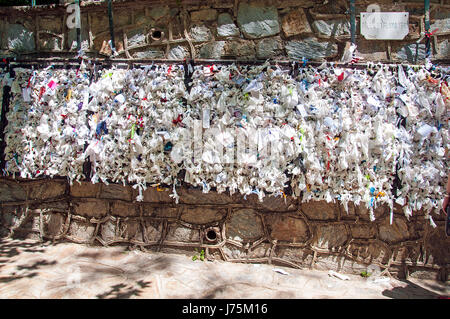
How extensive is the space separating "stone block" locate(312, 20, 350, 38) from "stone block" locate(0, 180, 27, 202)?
4.30 metres

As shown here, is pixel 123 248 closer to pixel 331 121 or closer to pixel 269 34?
pixel 331 121

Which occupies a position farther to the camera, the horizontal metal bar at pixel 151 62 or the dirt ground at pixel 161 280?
the horizontal metal bar at pixel 151 62

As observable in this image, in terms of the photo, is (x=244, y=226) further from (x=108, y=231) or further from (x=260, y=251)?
(x=108, y=231)

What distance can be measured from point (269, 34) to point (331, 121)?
1.30 m

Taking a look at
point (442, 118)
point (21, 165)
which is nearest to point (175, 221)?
point (21, 165)

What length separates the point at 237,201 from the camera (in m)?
3.76

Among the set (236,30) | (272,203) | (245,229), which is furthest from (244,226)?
(236,30)

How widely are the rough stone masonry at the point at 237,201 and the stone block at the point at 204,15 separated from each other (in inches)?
0.5

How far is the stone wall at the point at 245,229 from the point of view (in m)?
3.61

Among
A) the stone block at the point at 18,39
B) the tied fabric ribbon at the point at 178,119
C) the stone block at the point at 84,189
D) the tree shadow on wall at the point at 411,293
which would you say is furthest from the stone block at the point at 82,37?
the tree shadow on wall at the point at 411,293

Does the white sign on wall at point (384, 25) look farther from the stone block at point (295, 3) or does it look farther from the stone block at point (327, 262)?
the stone block at point (327, 262)

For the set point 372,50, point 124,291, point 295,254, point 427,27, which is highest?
point 427,27

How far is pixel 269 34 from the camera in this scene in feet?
12.4

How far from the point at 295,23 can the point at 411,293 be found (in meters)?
3.25
